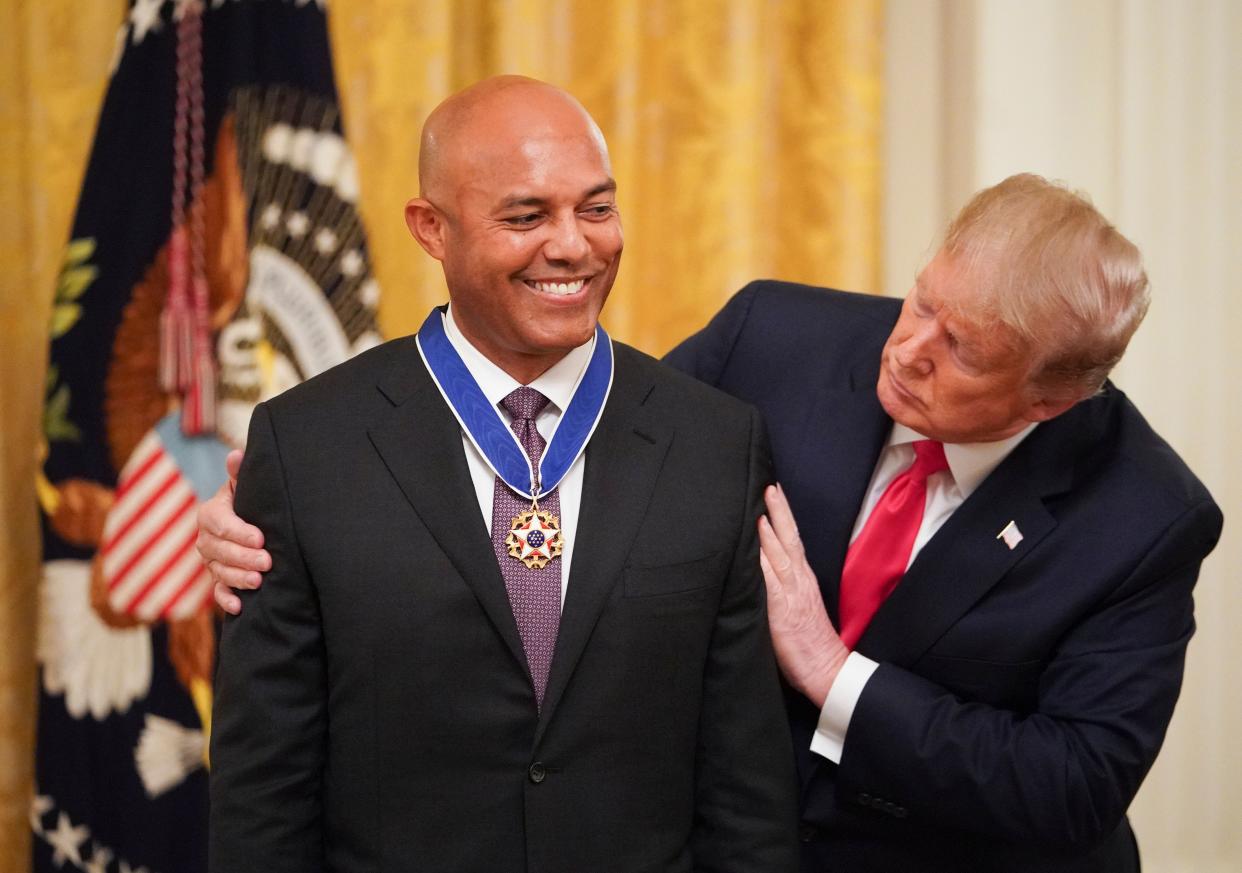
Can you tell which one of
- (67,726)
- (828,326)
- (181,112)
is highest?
(181,112)

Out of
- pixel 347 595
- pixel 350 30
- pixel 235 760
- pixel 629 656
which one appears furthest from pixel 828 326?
pixel 350 30

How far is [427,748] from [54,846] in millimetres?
1571

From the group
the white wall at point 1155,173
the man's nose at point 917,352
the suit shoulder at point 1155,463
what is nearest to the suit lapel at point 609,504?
the man's nose at point 917,352

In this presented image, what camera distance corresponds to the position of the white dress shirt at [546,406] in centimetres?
154

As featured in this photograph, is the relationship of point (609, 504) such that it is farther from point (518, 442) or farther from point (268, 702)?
point (268, 702)

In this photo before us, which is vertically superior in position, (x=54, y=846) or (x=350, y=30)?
(x=350, y=30)

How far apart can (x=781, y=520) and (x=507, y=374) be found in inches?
17.7

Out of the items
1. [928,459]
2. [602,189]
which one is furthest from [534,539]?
[928,459]

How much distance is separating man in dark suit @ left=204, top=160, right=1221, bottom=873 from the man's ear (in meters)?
0.59

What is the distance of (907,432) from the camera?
192 cm

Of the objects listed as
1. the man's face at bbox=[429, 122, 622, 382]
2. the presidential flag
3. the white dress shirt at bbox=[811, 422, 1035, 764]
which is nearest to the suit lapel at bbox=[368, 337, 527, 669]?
the man's face at bbox=[429, 122, 622, 382]

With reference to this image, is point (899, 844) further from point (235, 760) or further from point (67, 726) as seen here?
point (67, 726)

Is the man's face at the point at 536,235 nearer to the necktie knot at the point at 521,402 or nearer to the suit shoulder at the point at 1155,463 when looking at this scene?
the necktie knot at the point at 521,402

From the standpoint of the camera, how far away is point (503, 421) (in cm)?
154
